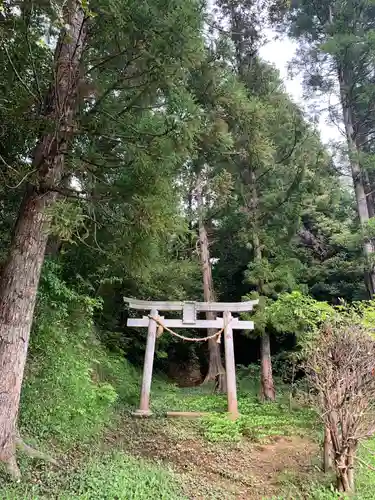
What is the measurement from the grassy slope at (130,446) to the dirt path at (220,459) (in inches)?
0.5

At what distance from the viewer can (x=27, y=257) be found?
3.70 m

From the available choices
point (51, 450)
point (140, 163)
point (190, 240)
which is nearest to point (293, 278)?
point (190, 240)

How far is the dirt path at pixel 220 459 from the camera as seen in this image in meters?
3.76

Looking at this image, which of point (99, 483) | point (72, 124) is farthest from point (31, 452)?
point (72, 124)

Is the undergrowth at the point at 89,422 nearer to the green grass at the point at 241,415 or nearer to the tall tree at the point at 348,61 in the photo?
the green grass at the point at 241,415

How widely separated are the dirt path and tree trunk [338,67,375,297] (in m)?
5.31

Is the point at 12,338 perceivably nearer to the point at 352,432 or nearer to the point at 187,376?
the point at 352,432

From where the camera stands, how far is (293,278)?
8391mm

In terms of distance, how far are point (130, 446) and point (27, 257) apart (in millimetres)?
2900

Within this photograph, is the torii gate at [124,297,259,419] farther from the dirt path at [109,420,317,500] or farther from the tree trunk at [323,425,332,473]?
the tree trunk at [323,425,332,473]

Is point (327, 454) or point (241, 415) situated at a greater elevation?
point (241, 415)

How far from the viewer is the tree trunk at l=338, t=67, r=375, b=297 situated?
358 inches

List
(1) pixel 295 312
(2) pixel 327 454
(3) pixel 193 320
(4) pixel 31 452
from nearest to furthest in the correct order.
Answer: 1. (4) pixel 31 452
2. (2) pixel 327 454
3. (1) pixel 295 312
4. (3) pixel 193 320

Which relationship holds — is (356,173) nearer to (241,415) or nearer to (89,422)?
(241,415)
